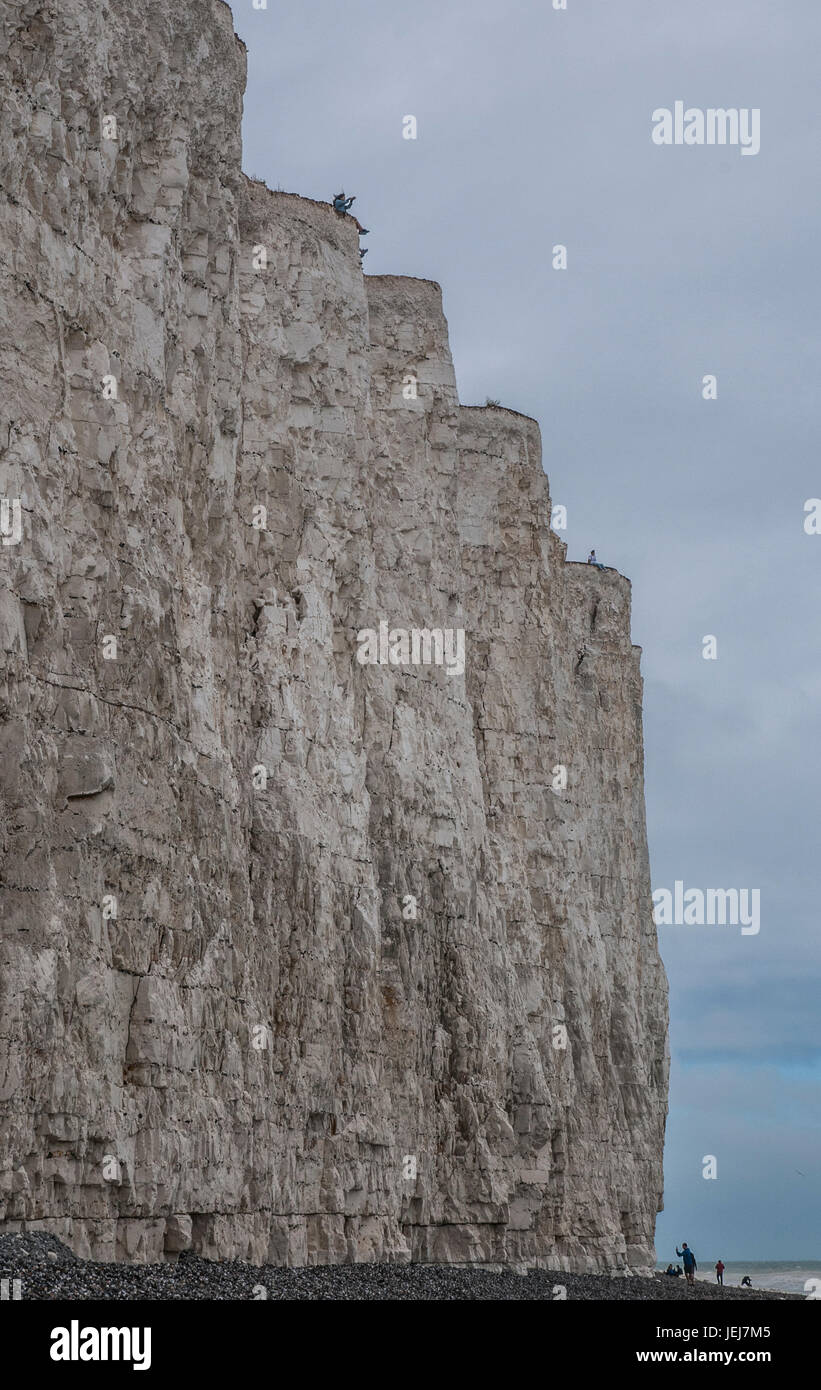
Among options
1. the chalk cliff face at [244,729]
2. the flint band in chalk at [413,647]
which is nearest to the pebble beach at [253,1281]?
the chalk cliff face at [244,729]

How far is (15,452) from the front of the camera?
22.1m

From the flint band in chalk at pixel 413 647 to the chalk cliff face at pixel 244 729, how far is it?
234 millimetres

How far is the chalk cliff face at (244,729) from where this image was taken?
22219mm

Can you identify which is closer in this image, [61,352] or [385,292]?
[61,352]

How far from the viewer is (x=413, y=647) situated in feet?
125

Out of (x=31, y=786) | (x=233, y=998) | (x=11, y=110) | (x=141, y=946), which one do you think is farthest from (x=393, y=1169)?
(x=11, y=110)

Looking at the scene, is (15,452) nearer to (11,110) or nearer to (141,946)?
(11,110)

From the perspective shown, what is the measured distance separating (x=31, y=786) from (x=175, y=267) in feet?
29.5
